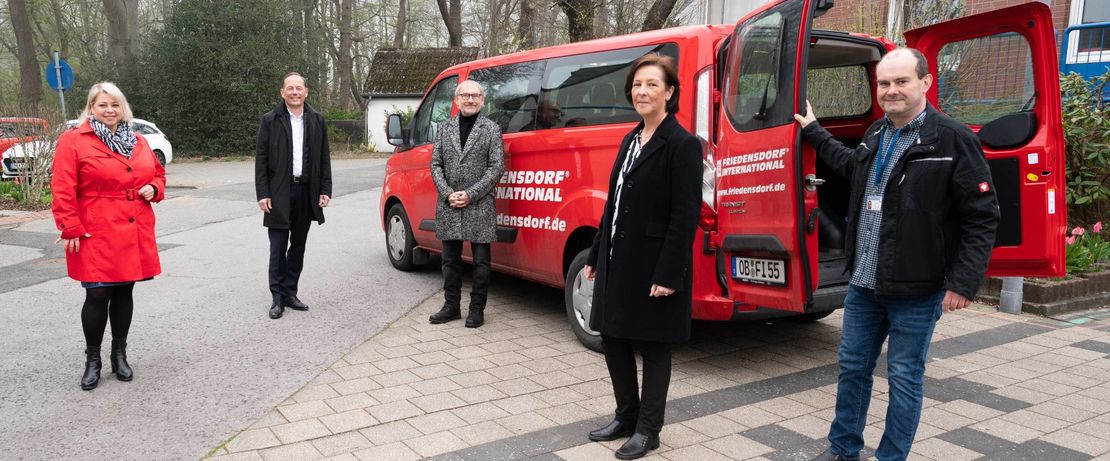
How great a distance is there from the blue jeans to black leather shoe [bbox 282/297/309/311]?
4245 millimetres

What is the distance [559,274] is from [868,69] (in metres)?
2.56

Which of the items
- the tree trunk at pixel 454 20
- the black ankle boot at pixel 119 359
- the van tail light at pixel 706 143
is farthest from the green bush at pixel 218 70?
the van tail light at pixel 706 143

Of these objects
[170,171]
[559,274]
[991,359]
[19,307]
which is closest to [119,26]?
[170,171]

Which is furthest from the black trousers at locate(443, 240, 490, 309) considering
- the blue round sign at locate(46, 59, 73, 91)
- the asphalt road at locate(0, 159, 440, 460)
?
the blue round sign at locate(46, 59, 73, 91)

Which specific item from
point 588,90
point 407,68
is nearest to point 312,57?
Answer: point 407,68

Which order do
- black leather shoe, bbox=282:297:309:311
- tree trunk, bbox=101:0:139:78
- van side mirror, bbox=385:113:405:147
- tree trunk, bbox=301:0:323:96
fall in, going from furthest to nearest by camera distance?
tree trunk, bbox=101:0:139:78, tree trunk, bbox=301:0:323:96, van side mirror, bbox=385:113:405:147, black leather shoe, bbox=282:297:309:311

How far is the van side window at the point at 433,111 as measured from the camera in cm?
722

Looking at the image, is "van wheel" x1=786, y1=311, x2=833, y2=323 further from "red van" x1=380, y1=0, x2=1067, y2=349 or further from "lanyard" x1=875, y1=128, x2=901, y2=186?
"lanyard" x1=875, y1=128, x2=901, y2=186

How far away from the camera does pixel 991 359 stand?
5.45 metres

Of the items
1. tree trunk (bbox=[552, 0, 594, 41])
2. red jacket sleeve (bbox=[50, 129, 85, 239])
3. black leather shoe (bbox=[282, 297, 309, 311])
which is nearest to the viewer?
red jacket sleeve (bbox=[50, 129, 85, 239])

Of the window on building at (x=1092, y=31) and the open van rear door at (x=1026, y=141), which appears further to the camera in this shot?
the window on building at (x=1092, y=31)

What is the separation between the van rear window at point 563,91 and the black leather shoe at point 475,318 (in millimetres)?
1347

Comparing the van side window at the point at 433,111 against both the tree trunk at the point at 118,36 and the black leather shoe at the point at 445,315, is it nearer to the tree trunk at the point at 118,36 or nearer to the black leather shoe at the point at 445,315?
the black leather shoe at the point at 445,315

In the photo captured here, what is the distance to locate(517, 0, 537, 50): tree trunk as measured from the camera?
69.6ft
